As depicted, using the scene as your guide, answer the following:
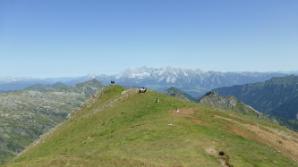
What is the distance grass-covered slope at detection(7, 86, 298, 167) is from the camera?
47306mm

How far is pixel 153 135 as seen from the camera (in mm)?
65375

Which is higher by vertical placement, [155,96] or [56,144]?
[155,96]

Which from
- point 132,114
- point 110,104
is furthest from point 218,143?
point 110,104

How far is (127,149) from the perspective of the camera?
188 feet

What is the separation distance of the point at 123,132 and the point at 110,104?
41048mm

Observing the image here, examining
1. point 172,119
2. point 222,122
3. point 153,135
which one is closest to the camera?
point 153,135

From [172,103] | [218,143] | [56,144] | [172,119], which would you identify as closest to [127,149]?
[218,143]

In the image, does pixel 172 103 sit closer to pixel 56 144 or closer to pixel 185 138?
pixel 56 144

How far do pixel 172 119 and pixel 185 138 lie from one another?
1430cm

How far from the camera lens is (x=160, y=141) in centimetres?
6138

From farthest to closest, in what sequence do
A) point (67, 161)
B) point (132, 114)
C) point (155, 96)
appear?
point (155, 96), point (132, 114), point (67, 161)

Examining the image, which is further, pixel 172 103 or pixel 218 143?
pixel 172 103

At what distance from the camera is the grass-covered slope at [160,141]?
155ft

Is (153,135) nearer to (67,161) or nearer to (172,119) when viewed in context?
(172,119)
